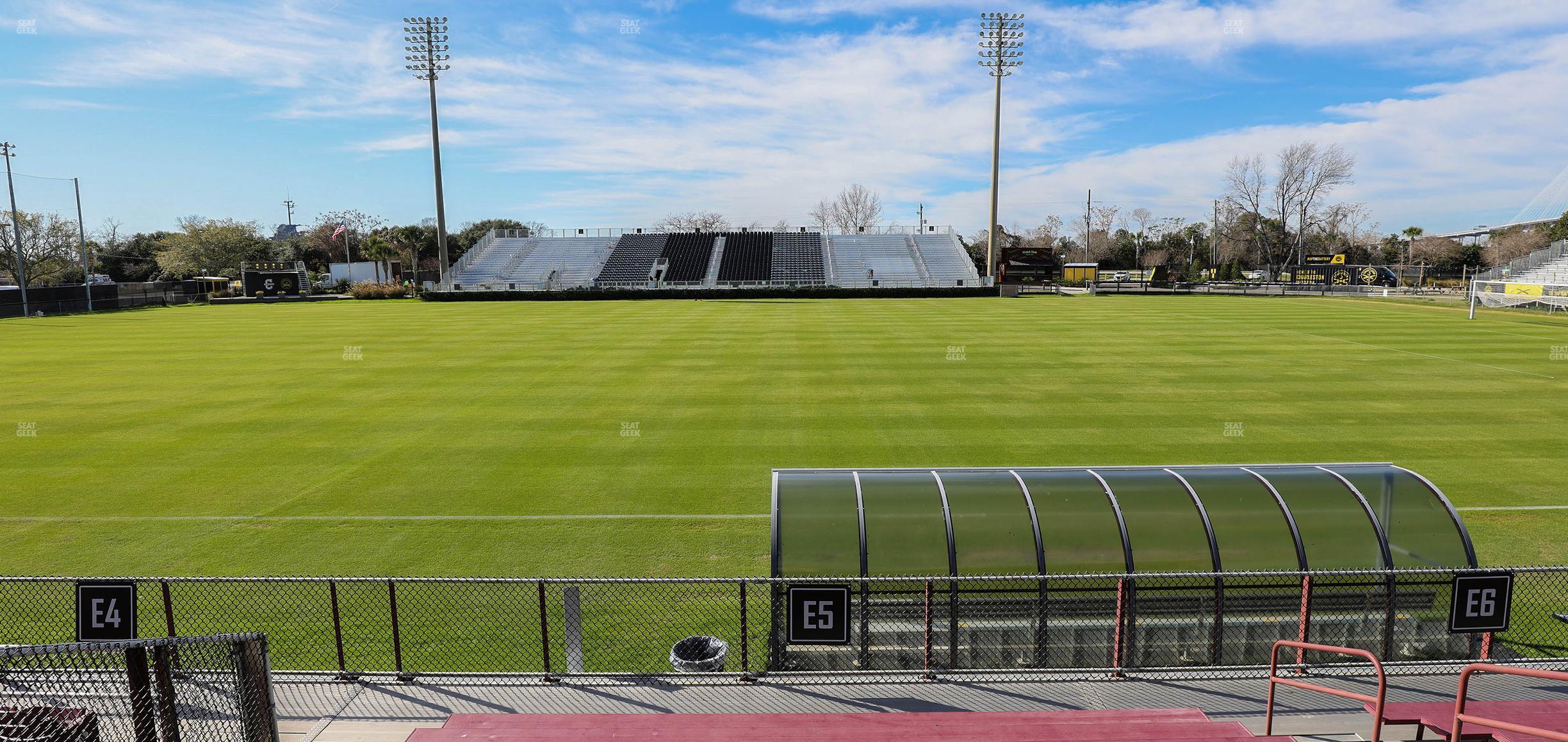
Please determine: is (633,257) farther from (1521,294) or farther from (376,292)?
(1521,294)

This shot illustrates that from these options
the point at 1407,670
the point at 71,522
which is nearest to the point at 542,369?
the point at 71,522

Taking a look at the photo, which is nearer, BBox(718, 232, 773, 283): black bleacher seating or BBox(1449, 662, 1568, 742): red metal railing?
BBox(1449, 662, 1568, 742): red metal railing

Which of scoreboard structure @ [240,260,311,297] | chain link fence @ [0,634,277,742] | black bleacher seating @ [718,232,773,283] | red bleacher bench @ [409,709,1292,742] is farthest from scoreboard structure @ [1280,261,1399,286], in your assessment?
scoreboard structure @ [240,260,311,297]

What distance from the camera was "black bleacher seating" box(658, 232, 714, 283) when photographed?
83562mm

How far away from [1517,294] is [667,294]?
59.2m

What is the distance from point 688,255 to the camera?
8906cm

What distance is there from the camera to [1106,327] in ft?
129

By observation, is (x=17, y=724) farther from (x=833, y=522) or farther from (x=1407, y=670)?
(x=1407, y=670)

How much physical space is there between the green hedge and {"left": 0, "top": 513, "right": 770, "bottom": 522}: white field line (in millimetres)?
52675

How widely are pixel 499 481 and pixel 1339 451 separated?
17205 mm

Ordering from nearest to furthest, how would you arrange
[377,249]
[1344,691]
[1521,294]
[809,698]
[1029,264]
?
[1344,691]
[809,698]
[1521,294]
[1029,264]
[377,249]

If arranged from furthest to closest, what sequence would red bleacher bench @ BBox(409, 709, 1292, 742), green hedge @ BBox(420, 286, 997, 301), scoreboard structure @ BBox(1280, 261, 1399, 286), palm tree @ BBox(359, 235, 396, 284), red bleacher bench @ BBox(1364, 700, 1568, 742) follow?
1. palm tree @ BBox(359, 235, 396, 284)
2. scoreboard structure @ BBox(1280, 261, 1399, 286)
3. green hedge @ BBox(420, 286, 997, 301)
4. red bleacher bench @ BBox(409, 709, 1292, 742)
5. red bleacher bench @ BBox(1364, 700, 1568, 742)

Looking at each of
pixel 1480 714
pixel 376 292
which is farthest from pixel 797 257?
pixel 1480 714

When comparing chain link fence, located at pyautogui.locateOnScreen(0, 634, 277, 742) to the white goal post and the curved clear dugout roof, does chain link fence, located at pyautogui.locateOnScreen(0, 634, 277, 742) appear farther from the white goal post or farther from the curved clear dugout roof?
the white goal post
